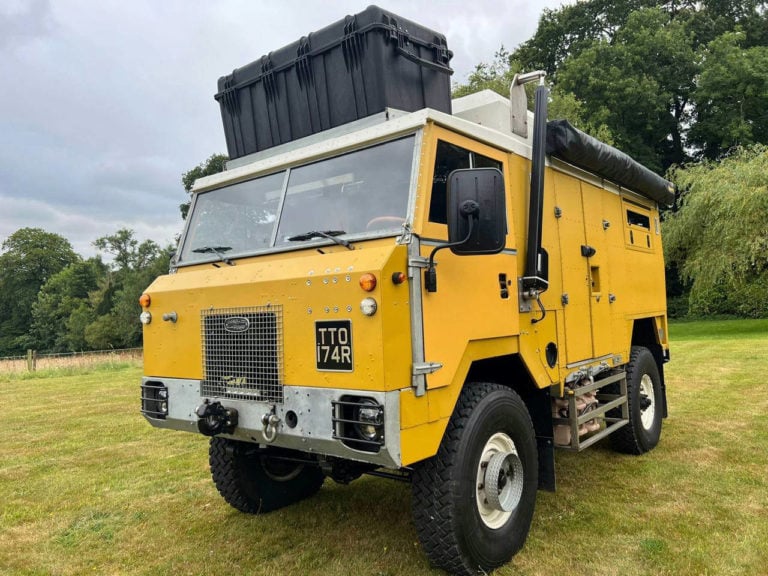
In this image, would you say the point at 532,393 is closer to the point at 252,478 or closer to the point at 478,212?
the point at 478,212

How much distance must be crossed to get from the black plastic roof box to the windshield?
392mm

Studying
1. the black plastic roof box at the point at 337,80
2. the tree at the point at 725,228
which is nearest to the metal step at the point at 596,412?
the black plastic roof box at the point at 337,80

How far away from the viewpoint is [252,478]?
4.42 m

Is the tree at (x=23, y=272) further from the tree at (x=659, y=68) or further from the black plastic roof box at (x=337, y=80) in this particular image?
the black plastic roof box at (x=337, y=80)

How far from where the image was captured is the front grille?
3.20 meters

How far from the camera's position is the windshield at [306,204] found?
324cm

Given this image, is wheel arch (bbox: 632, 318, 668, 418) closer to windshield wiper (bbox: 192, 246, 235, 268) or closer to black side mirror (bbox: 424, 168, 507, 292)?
black side mirror (bbox: 424, 168, 507, 292)

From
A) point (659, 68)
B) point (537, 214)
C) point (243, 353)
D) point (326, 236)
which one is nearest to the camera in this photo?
point (326, 236)

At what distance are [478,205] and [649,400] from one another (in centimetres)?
433

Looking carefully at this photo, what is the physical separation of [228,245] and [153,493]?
2728mm

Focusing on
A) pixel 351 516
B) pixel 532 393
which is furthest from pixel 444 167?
pixel 351 516

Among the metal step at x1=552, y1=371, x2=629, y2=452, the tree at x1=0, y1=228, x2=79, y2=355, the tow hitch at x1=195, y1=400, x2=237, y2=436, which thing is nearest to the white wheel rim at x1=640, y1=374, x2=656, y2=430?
the metal step at x1=552, y1=371, x2=629, y2=452

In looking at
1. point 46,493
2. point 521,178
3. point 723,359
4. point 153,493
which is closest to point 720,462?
point 521,178

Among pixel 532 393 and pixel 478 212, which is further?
pixel 532 393
